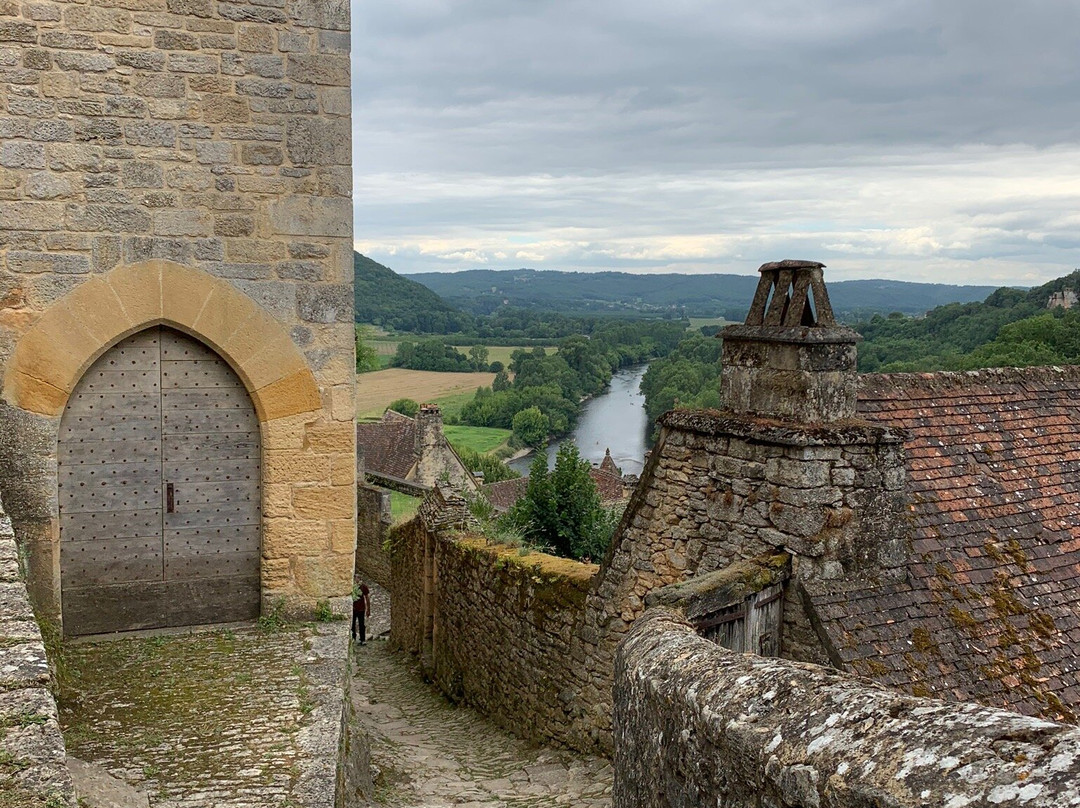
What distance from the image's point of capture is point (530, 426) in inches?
2795

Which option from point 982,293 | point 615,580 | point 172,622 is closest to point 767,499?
point 615,580

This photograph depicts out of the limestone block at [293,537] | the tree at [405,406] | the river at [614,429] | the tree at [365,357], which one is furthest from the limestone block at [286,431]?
the tree at [405,406]

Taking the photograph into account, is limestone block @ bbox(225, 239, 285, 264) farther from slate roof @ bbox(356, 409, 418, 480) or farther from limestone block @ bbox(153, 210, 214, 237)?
slate roof @ bbox(356, 409, 418, 480)

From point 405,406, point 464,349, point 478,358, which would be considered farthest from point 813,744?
point 464,349

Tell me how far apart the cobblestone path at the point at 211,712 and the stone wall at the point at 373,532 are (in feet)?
42.1

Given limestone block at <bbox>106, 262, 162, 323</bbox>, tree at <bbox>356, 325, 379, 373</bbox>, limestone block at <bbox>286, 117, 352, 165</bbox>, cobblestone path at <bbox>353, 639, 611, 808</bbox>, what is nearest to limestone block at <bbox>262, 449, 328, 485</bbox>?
limestone block at <bbox>106, 262, 162, 323</bbox>

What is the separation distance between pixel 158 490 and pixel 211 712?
1.81 m

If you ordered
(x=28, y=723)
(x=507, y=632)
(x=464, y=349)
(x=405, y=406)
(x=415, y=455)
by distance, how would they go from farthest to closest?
(x=464, y=349) → (x=405, y=406) → (x=415, y=455) → (x=507, y=632) → (x=28, y=723)

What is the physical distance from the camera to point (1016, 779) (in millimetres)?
1591

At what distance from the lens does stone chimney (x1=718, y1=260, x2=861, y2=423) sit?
6.22 m

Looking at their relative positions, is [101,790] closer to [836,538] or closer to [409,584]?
[836,538]

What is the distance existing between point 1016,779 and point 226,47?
5.85 metres

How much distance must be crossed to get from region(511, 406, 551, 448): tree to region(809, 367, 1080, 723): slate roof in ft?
200

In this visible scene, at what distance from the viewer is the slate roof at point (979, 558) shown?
5.65m
